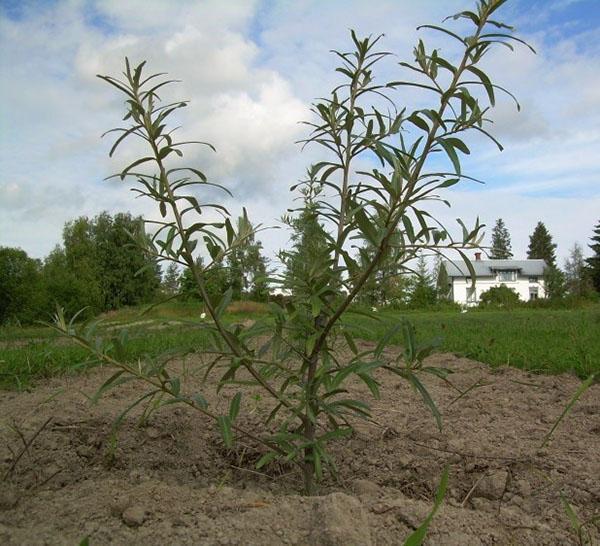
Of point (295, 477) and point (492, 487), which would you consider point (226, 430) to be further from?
point (492, 487)

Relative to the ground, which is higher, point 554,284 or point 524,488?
point 554,284

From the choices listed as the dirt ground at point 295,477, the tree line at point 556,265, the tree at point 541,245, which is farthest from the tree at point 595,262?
the dirt ground at point 295,477

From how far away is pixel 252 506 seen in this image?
5.06 feet

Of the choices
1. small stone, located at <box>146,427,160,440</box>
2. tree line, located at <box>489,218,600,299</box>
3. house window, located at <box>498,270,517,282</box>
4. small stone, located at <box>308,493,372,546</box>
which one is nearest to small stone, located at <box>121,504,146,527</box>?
small stone, located at <box>308,493,372,546</box>

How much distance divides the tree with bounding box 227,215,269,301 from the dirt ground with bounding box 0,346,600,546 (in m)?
0.63

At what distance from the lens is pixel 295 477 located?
222 cm

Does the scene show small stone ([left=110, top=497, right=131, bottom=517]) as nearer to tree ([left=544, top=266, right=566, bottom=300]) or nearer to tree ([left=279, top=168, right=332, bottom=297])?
tree ([left=279, top=168, right=332, bottom=297])

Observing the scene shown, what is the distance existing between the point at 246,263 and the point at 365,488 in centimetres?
85

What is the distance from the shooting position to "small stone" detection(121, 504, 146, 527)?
148 cm

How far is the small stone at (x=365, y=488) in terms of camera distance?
75.6 inches

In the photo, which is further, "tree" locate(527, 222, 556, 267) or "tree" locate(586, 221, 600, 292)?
"tree" locate(527, 222, 556, 267)

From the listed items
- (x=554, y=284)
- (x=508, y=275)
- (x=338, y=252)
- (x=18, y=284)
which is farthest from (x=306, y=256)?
(x=508, y=275)

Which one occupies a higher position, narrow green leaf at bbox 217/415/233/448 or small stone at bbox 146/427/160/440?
narrow green leaf at bbox 217/415/233/448

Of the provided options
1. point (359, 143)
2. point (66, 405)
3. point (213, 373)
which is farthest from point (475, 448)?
point (213, 373)
